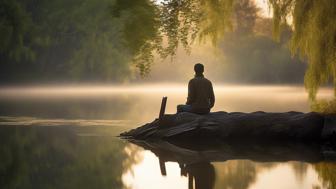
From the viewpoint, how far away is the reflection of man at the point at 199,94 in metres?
17.8

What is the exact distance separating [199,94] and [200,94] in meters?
0.03

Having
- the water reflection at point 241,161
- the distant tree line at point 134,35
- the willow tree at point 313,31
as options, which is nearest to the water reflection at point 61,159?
the water reflection at point 241,161

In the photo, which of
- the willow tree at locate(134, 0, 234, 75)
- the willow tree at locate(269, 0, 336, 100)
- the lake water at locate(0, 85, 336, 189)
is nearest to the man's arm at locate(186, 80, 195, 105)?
the willow tree at locate(134, 0, 234, 75)

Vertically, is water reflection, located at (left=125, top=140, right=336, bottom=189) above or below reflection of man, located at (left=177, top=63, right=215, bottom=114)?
below

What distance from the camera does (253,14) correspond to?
102 metres

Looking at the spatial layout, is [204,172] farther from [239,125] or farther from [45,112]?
[45,112]

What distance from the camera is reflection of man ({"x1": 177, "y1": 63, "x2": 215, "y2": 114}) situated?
700 inches

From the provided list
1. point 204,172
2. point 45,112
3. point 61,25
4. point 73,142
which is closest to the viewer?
point 204,172

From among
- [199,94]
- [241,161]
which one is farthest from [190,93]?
[241,161]

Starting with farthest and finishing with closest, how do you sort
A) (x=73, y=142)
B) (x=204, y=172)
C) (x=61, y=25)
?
1. (x=61, y=25)
2. (x=73, y=142)
3. (x=204, y=172)

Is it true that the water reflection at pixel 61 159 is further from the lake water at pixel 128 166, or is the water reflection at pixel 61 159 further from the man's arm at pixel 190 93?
the man's arm at pixel 190 93

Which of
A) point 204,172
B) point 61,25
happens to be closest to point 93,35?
point 61,25

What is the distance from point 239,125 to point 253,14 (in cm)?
8583

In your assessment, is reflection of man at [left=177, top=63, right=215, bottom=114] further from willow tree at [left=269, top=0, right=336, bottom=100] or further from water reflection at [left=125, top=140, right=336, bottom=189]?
willow tree at [left=269, top=0, right=336, bottom=100]
